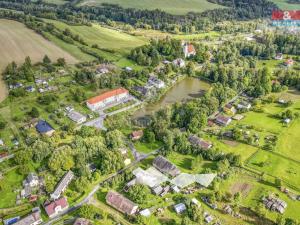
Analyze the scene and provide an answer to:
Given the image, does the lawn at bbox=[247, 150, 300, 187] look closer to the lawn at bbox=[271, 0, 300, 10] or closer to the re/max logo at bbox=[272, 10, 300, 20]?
the re/max logo at bbox=[272, 10, 300, 20]

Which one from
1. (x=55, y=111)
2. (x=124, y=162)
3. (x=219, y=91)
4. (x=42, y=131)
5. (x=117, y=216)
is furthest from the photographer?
(x=219, y=91)

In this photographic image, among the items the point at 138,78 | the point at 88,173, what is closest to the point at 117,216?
the point at 88,173

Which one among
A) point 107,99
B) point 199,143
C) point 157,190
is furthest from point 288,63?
point 157,190

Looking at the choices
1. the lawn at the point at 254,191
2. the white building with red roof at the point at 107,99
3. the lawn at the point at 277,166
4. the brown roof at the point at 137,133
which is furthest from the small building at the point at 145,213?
the white building with red roof at the point at 107,99

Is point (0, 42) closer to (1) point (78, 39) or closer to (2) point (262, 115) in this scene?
(1) point (78, 39)

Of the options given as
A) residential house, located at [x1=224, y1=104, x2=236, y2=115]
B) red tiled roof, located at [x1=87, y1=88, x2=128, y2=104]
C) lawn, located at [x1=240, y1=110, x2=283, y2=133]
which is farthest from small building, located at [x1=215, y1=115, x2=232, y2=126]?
red tiled roof, located at [x1=87, y1=88, x2=128, y2=104]

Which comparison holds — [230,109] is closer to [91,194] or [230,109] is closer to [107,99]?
[107,99]
